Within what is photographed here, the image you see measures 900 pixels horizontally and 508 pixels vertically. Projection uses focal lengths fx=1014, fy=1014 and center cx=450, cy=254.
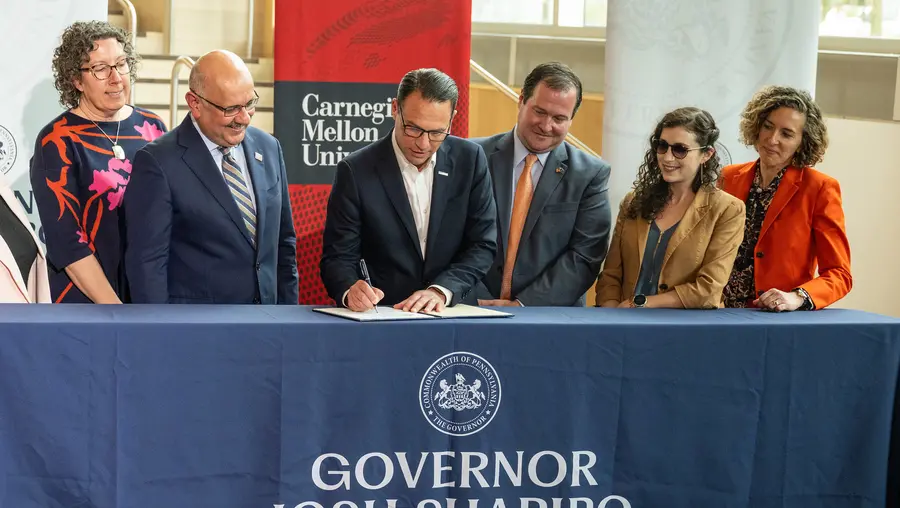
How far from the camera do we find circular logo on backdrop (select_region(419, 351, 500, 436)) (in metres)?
2.57

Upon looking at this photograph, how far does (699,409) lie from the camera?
2688mm

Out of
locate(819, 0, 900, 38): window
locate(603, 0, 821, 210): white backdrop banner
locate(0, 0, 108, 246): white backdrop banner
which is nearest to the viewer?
locate(0, 0, 108, 246): white backdrop banner

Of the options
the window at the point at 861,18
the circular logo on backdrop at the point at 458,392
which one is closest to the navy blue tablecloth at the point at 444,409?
the circular logo on backdrop at the point at 458,392

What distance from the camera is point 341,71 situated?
13.5 feet

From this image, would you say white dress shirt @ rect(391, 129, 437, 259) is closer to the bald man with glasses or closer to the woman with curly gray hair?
the bald man with glasses

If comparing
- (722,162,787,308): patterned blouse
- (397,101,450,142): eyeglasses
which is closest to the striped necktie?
(397,101,450,142): eyeglasses

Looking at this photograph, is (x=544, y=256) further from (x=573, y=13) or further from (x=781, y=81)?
(x=573, y=13)

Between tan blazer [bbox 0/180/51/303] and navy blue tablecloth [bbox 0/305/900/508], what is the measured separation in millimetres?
177

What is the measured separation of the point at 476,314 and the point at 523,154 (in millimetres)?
944

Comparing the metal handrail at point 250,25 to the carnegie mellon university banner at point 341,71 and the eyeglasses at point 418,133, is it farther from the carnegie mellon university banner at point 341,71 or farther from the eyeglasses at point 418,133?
the eyeglasses at point 418,133

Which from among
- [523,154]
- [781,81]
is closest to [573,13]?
[781,81]

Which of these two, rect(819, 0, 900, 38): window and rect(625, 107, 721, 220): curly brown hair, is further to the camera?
rect(819, 0, 900, 38): window

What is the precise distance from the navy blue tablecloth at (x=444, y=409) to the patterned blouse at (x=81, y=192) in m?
0.64

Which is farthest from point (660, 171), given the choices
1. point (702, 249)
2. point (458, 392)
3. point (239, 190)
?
point (239, 190)
